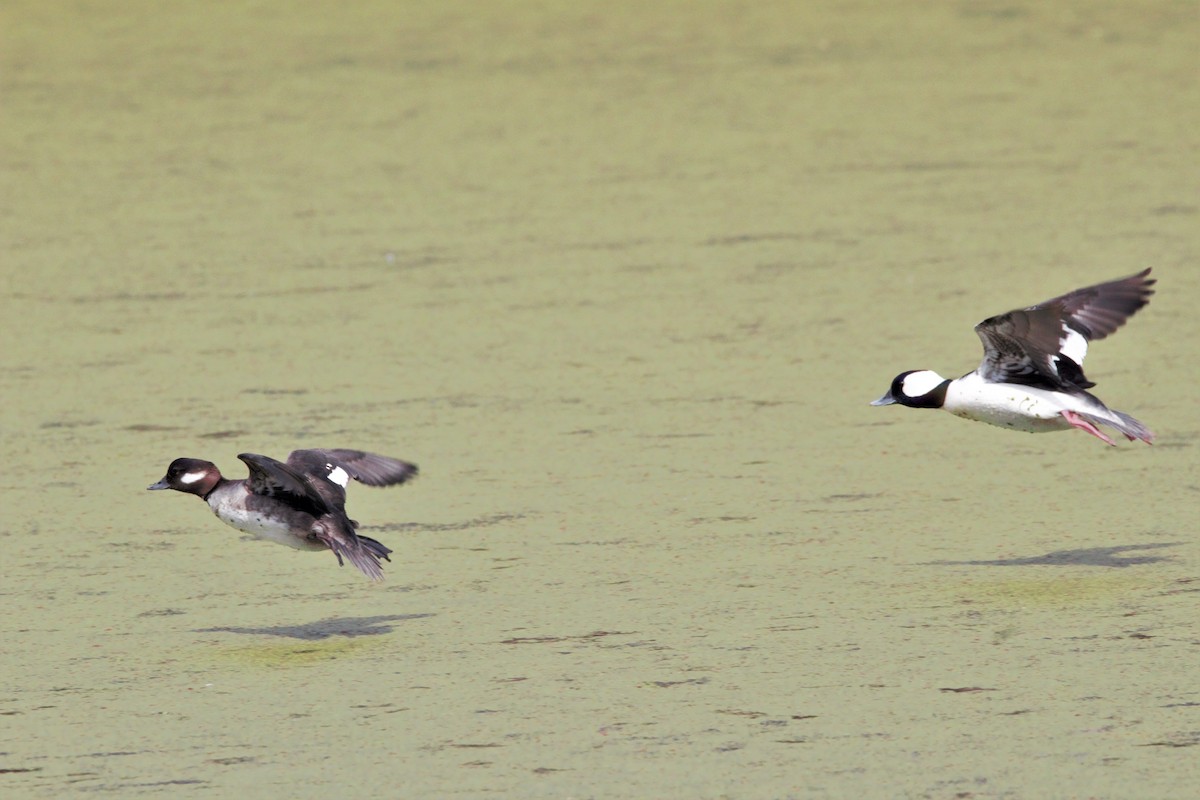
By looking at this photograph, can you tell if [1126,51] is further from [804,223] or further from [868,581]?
[868,581]

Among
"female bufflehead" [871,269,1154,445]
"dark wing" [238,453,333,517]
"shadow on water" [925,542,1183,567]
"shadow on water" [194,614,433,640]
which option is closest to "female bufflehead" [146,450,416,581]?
"dark wing" [238,453,333,517]

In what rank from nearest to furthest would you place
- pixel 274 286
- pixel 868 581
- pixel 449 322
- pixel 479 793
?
pixel 479 793, pixel 868 581, pixel 449 322, pixel 274 286

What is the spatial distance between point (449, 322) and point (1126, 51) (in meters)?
4.75

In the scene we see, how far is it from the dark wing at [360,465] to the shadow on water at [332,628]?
29 centimetres

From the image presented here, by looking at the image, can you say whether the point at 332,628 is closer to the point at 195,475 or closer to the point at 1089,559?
the point at 195,475

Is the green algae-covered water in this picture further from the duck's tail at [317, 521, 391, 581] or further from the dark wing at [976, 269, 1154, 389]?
the dark wing at [976, 269, 1154, 389]

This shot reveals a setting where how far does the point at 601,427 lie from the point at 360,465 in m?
0.93

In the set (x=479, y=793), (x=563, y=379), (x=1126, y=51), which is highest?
(x=1126, y=51)

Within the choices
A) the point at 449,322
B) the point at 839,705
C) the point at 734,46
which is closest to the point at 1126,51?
the point at 734,46

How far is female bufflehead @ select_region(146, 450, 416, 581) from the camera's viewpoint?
3412 mm

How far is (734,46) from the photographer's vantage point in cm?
947

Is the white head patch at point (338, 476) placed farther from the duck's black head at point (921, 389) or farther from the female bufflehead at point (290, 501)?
the duck's black head at point (921, 389)

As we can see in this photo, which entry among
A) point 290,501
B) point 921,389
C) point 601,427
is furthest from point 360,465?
point 921,389

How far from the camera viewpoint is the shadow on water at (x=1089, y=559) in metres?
3.64
